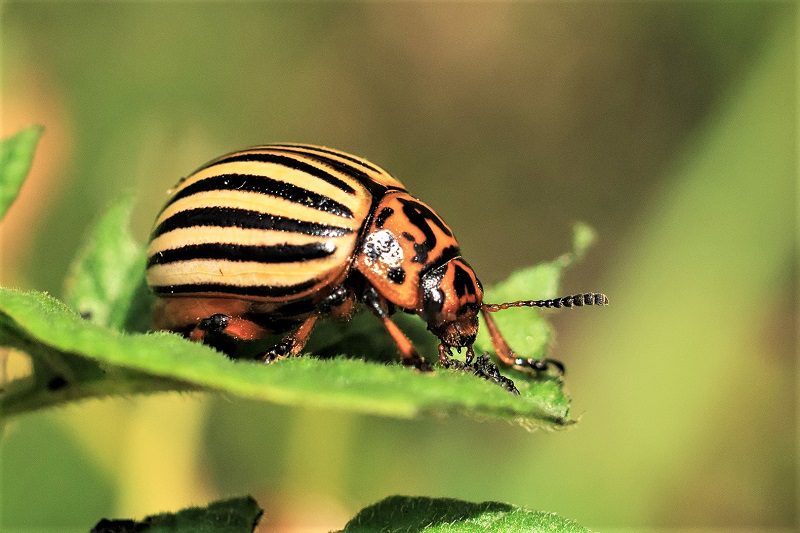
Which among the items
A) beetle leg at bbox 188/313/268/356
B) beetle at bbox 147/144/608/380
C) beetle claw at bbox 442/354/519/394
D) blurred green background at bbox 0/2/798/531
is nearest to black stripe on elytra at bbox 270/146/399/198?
beetle at bbox 147/144/608/380

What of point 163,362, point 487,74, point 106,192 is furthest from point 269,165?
point 487,74

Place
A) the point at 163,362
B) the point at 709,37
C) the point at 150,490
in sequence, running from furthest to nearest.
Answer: the point at 709,37, the point at 150,490, the point at 163,362

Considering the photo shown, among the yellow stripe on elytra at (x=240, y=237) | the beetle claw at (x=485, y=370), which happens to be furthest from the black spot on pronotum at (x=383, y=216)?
the beetle claw at (x=485, y=370)

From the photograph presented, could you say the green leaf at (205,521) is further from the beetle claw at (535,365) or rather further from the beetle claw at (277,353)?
the beetle claw at (535,365)

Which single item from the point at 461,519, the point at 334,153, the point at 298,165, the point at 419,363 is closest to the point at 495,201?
the point at 334,153

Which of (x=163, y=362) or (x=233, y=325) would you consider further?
(x=233, y=325)

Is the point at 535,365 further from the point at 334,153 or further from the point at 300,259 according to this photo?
the point at 334,153

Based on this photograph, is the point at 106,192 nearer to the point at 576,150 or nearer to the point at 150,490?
the point at 150,490

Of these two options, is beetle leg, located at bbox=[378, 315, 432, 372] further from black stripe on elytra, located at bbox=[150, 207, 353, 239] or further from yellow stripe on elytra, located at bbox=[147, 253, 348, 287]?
black stripe on elytra, located at bbox=[150, 207, 353, 239]
